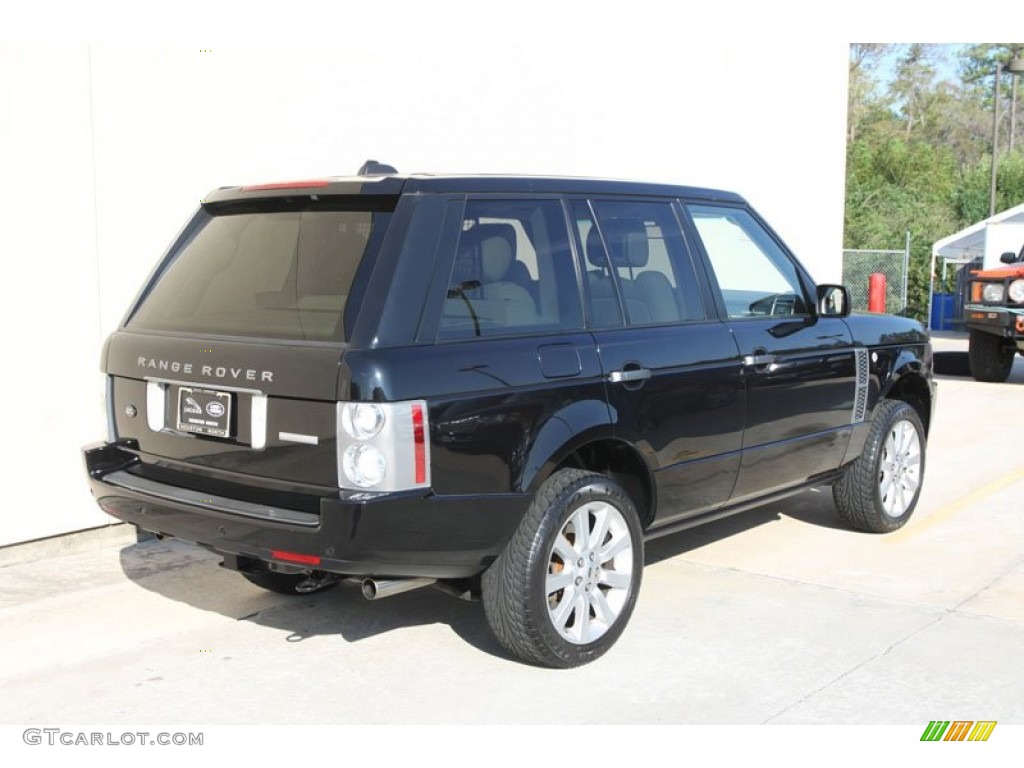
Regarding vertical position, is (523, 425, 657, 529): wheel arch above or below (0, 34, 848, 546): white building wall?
below

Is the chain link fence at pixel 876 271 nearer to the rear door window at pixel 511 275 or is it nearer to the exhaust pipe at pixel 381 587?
the rear door window at pixel 511 275

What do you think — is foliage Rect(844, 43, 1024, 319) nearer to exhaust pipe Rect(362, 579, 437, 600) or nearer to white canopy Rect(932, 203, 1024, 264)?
white canopy Rect(932, 203, 1024, 264)

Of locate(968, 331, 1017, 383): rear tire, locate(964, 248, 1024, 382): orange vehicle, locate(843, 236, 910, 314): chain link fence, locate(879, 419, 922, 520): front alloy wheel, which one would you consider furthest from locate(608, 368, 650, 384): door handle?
locate(843, 236, 910, 314): chain link fence

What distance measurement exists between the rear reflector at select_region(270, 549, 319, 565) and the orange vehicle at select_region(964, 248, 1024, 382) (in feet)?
36.8

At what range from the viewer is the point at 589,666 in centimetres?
468

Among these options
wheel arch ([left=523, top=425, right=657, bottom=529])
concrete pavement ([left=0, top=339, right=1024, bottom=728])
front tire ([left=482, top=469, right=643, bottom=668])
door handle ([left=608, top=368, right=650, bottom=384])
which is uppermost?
door handle ([left=608, top=368, right=650, bottom=384])

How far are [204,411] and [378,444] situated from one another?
0.84 meters

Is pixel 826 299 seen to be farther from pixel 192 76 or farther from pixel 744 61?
pixel 744 61

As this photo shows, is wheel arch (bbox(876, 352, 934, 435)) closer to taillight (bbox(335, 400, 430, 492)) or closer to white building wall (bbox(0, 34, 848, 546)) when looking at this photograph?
taillight (bbox(335, 400, 430, 492))

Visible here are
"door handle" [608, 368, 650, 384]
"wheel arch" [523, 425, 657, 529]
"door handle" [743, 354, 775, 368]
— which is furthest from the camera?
"door handle" [743, 354, 775, 368]

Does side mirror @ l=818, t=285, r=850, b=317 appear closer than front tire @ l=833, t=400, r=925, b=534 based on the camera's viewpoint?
Yes

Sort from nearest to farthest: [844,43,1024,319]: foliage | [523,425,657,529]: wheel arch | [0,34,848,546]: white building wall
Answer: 1. [523,425,657,529]: wheel arch
2. [0,34,848,546]: white building wall
3. [844,43,1024,319]: foliage

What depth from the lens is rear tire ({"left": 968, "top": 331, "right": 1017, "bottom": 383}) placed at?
46.3 feet

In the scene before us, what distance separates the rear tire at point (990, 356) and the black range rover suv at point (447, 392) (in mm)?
9652
